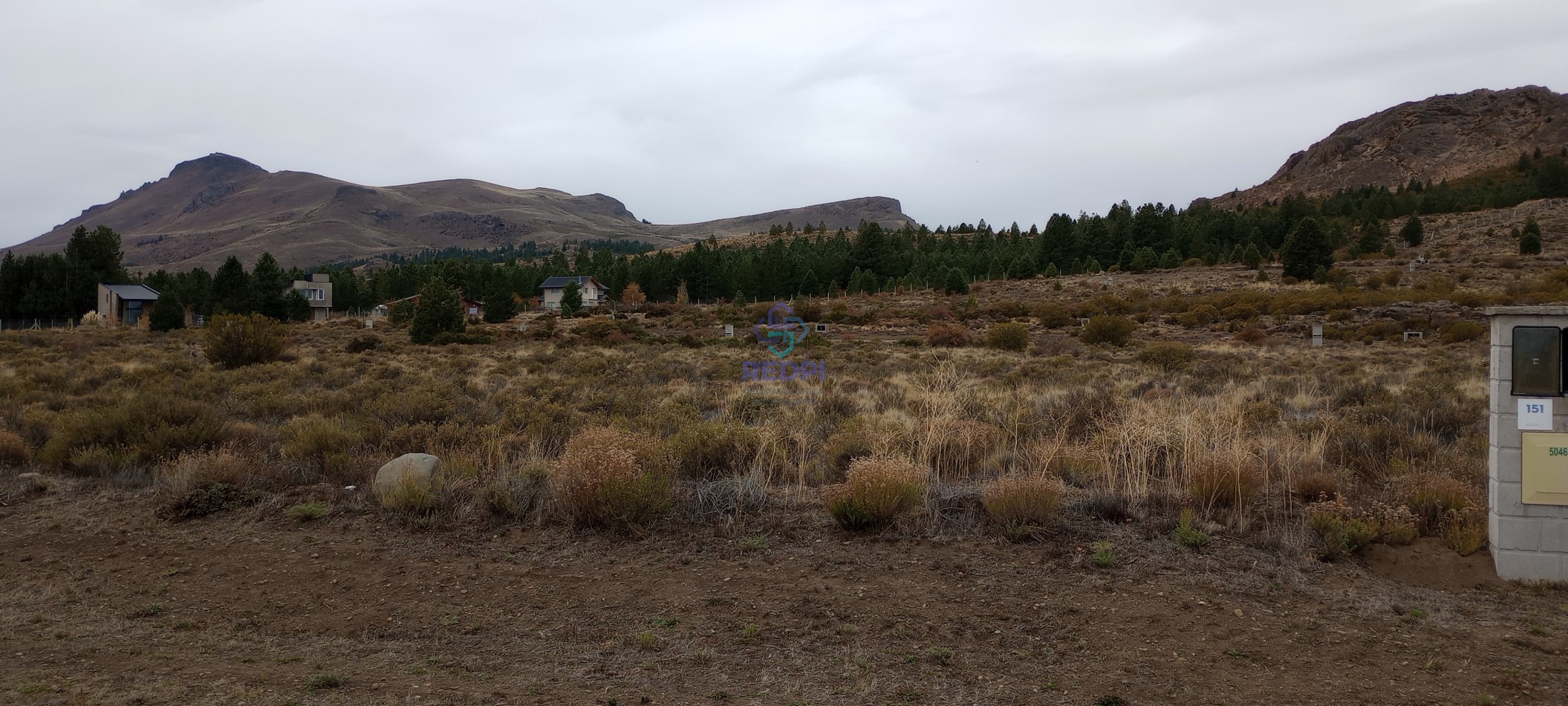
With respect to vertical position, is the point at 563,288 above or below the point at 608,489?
above

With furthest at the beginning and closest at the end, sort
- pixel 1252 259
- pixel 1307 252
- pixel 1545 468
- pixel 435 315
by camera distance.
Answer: pixel 1252 259 → pixel 1307 252 → pixel 435 315 → pixel 1545 468

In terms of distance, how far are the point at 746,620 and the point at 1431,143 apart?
683ft

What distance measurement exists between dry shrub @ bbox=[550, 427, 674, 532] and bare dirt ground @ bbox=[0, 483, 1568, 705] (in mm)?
190

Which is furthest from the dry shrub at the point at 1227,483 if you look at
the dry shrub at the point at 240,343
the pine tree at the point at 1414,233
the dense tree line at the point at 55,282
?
the dense tree line at the point at 55,282

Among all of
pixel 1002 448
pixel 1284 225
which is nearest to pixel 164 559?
pixel 1002 448

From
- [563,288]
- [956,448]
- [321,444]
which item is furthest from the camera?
[563,288]

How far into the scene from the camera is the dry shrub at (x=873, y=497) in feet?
20.9

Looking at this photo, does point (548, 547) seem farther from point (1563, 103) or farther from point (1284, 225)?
point (1563, 103)

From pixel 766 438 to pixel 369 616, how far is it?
4268 mm

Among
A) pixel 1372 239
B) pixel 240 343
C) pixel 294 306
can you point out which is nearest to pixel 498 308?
pixel 294 306

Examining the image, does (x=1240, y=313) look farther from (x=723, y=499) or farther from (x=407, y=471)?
(x=407, y=471)

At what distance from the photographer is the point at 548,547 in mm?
6195

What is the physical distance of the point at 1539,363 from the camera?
4.99 metres

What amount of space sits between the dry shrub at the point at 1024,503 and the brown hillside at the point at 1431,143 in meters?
169
